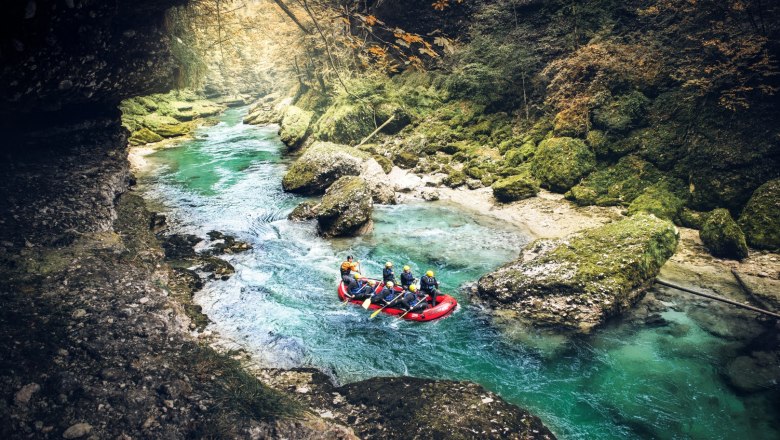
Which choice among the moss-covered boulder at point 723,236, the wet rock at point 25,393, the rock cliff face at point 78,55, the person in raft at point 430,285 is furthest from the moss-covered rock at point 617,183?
the wet rock at point 25,393

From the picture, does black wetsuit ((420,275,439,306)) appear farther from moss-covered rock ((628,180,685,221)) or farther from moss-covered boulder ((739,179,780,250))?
moss-covered boulder ((739,179,780,250))

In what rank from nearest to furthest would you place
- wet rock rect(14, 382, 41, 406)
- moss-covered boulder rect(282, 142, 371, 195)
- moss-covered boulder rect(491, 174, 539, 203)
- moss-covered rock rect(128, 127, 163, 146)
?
wet rock rect(14, 382, 41, 406)
moss-covered boulder rect(491, 174, 539, 203)
moss-covered boulder rect(282, 142, 371, 195)
moss-covered rock rect(128, 127, 163, 146)

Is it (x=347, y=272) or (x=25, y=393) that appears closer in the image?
(x=25, y=393)

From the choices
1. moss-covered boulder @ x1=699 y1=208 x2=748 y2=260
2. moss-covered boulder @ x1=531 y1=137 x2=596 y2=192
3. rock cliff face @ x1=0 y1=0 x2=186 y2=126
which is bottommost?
moss-covered boulder @ x1=699 y1=208 x2=748 y2=260

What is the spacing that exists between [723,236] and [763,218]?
126cm

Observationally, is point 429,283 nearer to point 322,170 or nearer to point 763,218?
point 763,218

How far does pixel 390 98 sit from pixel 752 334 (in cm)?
2095

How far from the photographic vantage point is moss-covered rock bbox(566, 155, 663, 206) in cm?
1405

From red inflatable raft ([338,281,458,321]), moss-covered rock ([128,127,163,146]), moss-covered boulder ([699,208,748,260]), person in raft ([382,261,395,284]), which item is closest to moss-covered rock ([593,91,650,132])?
moss-covered boulder ([699,208,748,260])

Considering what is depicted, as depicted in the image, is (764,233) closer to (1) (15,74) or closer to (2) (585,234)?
(2) (585,234)

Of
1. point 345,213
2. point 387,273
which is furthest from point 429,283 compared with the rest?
point 345,213

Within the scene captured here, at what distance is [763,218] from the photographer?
10.8 metres

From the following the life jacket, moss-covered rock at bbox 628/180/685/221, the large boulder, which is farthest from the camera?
moss-covered rock at bbox 628/180/685/221

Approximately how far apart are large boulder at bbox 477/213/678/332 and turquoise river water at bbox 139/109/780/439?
2.00 feet
